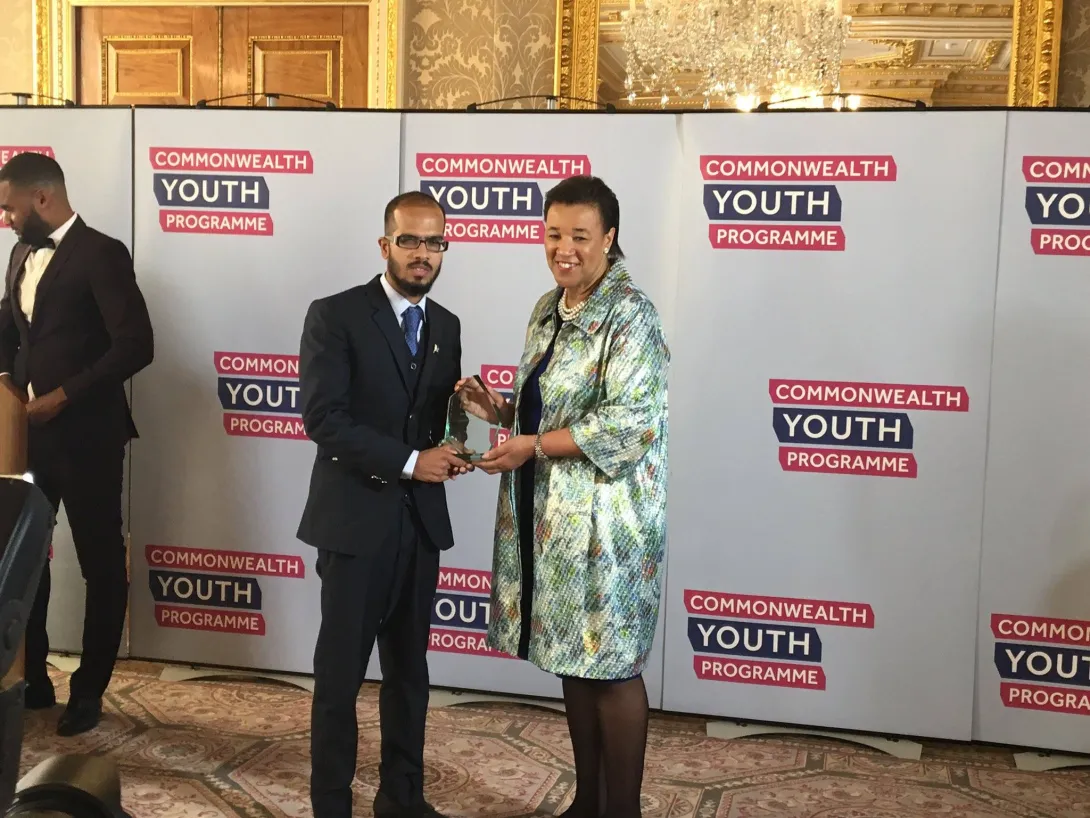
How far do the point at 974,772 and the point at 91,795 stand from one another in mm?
2463

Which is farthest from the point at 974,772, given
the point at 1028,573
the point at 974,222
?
the point at 974,222

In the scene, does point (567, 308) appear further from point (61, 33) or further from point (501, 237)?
point (61, 33)

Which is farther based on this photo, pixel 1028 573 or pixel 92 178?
pixel 92 178

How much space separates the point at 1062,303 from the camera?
3227mm

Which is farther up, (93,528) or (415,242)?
(415,242)

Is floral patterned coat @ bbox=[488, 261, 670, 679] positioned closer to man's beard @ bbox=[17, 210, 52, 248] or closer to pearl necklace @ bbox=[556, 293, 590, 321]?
pearl necklace @ bbox=[556, 293, 590, 321]

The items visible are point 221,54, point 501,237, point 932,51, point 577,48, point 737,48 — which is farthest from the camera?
point 221,54

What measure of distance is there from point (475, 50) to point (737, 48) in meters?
1.09

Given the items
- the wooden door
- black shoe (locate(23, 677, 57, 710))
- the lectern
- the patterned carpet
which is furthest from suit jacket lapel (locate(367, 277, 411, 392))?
the wooden door

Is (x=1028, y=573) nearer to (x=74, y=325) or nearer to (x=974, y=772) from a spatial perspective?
(x=974, y=772)

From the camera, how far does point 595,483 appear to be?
240cm

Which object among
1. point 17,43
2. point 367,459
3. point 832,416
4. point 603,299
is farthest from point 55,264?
point 832,416

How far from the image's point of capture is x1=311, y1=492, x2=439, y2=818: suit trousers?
2488 millimetres

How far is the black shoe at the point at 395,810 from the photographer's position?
2703mm
